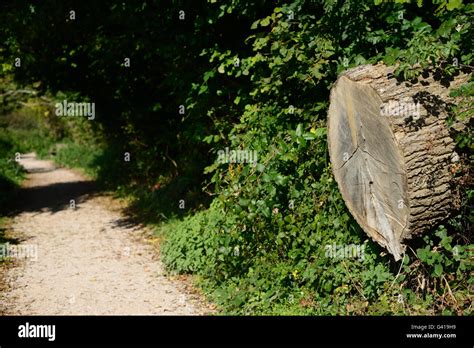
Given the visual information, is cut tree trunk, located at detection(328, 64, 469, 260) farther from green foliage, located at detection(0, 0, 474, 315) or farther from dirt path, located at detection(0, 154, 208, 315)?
dirt path, located at detection(0, 154, 208, 315)

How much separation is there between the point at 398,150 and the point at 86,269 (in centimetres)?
509

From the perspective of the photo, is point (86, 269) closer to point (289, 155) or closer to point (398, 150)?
point (289, 155)

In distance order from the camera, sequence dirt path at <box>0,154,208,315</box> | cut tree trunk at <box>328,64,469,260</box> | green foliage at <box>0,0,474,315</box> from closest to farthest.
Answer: cut tree trunk at <box>328,64,469,260</box> → green foliage at <box>0,0,474,315</box> → dirt path at <box>0,154,208,315</box>

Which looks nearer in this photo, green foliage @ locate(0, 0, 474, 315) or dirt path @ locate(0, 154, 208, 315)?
green foliage @ locate(0, 0, 474, 315)

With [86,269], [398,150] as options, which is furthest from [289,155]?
[86,269]

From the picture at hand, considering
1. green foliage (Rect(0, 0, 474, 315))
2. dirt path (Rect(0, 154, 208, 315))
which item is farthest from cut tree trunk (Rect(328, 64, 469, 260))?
dirt path (Rect(0, 154, 208, 315))

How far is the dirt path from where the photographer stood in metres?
5.98

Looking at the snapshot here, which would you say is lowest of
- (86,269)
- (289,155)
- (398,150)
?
(86,269)

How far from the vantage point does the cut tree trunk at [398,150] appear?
4.38 metres

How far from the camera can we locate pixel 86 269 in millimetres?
7445

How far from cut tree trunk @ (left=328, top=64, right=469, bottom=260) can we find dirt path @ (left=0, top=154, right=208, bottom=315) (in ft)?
7.99

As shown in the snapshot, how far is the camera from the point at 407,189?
4395 mm
